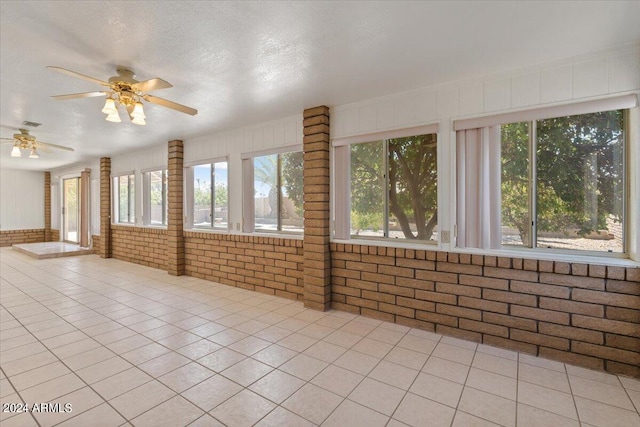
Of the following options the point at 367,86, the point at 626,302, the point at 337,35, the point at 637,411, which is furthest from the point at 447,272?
the point at 337,35

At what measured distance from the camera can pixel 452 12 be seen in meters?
1.94

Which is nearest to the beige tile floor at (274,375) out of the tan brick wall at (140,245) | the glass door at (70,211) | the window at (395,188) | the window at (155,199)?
the window at (395,188)

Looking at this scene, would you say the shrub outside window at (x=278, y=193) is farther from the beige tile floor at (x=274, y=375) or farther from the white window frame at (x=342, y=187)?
the beige tile floor at (x=274, y=375)

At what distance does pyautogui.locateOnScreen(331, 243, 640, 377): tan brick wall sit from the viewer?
7.90ft

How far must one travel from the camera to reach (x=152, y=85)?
251 cm

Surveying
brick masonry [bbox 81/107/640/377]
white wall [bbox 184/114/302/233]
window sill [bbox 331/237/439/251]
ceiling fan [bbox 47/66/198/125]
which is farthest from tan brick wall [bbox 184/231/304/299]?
ceiling fan [bbox 47/66/198/125]

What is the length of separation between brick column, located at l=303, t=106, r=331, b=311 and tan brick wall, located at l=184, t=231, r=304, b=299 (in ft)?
1.01

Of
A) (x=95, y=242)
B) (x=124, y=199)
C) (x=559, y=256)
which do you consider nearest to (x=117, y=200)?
(x=124, y=199)

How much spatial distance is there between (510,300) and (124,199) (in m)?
8.44

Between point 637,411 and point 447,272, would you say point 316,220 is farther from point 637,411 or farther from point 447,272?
point 637,411

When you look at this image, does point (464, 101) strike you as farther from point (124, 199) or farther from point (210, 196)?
point (124, 199)

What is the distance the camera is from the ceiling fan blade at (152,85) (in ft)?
7.98

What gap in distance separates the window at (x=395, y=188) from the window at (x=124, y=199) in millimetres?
6064

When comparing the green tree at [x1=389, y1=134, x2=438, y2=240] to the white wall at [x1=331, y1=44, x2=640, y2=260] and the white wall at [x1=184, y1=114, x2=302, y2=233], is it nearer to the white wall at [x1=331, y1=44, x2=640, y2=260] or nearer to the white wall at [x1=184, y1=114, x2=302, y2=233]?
the white wall at [x1=331, y1=44, x2=640, y2=260]
